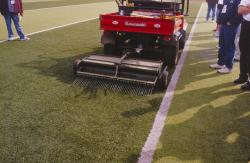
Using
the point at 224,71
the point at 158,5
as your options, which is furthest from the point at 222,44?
the point at 158,5

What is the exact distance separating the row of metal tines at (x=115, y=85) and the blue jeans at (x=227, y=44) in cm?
247

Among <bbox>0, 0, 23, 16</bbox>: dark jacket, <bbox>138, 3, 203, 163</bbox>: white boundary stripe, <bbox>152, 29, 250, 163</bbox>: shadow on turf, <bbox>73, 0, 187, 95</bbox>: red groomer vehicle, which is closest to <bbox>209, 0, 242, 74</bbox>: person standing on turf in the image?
<bbox>152, 29, 250, 163</bbox>: shadow on turf

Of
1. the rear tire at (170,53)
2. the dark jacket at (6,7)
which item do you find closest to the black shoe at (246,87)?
the rear tire at (170,53)

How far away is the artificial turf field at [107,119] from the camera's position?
12.5 ft

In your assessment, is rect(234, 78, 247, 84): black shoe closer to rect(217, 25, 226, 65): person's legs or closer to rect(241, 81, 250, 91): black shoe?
rect(241, 81, 250, 91): black shoe

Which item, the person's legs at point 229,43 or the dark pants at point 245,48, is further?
the person's legs at point 229,43

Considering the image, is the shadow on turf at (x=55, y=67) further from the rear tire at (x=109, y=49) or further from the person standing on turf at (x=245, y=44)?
the person standing on turf at (x=245, y=44)

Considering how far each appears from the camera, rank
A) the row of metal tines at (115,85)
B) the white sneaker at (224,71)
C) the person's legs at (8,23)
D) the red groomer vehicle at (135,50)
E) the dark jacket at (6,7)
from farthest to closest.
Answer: the person's legs at (8,23), the dark jacket at (6,7), the white sneaker at (224,71), the red groomer vehicle at (135,50), the row of metal tines at (115,85)

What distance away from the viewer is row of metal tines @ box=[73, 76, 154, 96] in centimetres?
577

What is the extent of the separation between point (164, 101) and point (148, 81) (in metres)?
0.50

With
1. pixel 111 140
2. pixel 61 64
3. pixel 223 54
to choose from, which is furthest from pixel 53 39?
pixel 111 140

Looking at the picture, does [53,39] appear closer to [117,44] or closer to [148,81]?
[117,44]

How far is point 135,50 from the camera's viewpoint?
737 cm

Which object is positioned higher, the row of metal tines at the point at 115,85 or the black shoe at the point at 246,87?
the row of metal tines at the point at 115,85
